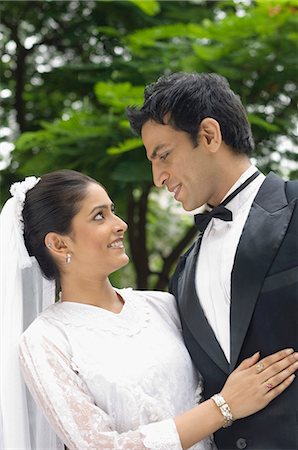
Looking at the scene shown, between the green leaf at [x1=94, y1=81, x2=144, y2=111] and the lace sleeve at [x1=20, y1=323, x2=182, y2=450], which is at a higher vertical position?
the green leaf at [x1=94, y1=81, x2=144, y2=111]

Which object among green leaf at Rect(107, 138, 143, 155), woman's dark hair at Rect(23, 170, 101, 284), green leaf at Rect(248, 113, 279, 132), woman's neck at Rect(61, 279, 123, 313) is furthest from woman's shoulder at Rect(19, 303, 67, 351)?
green leaf at Rect(248, 113, 279, 132)

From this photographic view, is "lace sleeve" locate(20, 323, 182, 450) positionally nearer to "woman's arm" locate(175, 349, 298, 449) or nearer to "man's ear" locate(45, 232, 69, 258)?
"woman's arm" locate(175, 349, 298, 449)

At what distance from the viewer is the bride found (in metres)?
2.53

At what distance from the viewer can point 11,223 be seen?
291cm

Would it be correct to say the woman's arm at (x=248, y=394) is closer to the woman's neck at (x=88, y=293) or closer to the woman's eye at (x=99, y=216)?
the woman's neck at (x=88, y=293)

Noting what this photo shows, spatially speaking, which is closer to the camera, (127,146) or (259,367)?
(259,367)

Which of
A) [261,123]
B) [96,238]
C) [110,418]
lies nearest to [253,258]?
[96,238]

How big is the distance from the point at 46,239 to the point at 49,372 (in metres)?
0.52

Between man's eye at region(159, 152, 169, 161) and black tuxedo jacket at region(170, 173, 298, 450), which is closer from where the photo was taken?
black tuxedo jacket at region(170, 173, 298, 450)

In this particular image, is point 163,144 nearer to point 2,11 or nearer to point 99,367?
point 99,367

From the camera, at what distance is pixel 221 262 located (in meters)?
2.71

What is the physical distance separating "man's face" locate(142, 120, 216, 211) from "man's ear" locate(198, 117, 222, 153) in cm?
2

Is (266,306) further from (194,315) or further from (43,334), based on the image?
(43,334)

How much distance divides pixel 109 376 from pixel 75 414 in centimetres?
18
